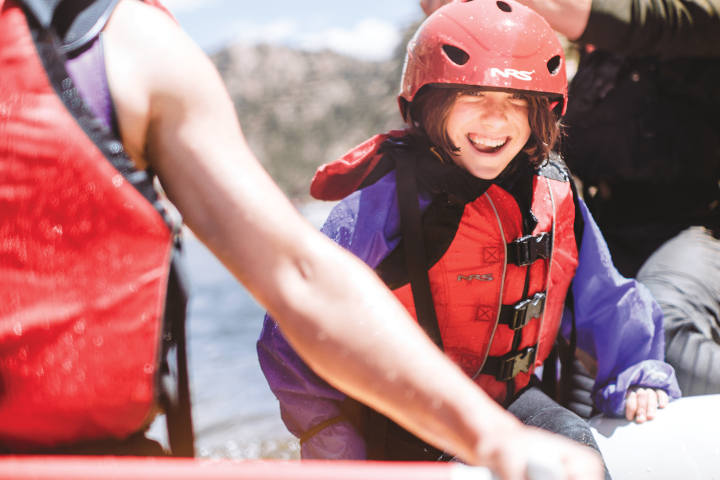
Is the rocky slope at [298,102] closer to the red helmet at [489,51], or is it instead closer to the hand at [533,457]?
the red helmet at [489,51]

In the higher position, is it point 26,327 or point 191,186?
point 191,186

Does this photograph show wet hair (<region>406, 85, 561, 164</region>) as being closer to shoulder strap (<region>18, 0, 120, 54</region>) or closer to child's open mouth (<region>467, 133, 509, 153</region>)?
child's open mouth (<region>467, 133, 509, 153</region>)

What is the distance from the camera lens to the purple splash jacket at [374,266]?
1907 mm

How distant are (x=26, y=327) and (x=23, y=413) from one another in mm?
144

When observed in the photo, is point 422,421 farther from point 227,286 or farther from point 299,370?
point 227,286

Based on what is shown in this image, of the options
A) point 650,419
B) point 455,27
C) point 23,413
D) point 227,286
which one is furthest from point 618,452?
point 227,286

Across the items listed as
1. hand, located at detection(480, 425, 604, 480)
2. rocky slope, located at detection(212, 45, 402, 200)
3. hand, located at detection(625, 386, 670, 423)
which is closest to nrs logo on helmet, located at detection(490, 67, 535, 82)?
hand, located at detection(625, 386, 670, 423)

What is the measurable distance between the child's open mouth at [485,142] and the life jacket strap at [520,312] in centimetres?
65

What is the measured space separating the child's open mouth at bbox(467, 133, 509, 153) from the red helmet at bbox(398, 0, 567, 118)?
213 millimetres

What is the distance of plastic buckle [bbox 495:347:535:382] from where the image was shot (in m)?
2.14

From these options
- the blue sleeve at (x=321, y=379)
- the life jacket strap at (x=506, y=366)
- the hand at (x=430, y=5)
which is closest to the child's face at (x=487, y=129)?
the blue sleeve at (x=321, y=379)

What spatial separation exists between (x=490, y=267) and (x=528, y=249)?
0.17m

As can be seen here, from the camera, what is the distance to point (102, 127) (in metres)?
0.83

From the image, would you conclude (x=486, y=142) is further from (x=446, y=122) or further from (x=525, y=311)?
(x=525, y=311)
